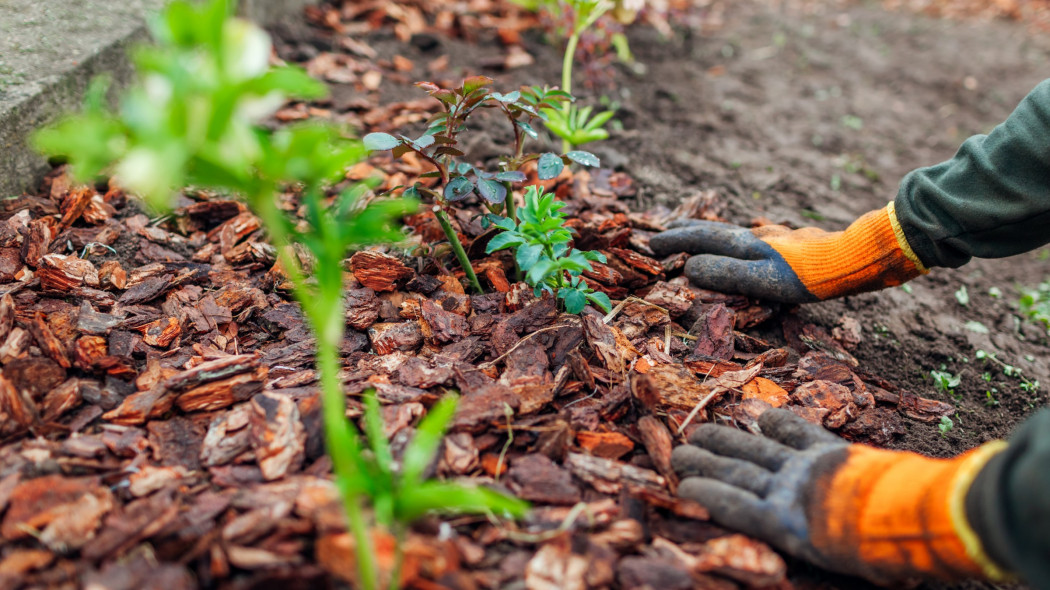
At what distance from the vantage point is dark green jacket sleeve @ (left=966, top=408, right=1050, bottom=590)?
104 cm

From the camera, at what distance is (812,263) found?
2119 mm

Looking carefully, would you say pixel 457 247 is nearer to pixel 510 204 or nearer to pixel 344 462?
pixel 510 204

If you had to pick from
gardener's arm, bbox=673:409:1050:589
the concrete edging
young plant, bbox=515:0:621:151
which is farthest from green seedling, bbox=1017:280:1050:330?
the concrete edging

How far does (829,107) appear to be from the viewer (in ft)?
12.6

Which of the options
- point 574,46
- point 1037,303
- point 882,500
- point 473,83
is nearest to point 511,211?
point 473,83

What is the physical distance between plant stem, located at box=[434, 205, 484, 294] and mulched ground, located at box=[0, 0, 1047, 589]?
54 millimetres

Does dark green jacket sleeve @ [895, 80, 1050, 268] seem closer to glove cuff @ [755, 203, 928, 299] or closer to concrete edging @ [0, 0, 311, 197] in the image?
glove cuff @ [755, 203, 928, 299]

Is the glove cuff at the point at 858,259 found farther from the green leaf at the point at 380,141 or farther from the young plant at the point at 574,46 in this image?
the green leaf at the point at 380,141

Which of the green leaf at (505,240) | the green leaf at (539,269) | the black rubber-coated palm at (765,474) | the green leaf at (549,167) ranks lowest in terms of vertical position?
the black rubber-coated palm at (765,474)

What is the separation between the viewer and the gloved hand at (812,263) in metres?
2.07

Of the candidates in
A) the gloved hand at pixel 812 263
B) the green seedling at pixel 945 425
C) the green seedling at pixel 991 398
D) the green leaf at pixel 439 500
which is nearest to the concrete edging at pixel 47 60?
the green leaf at pixel 439 500

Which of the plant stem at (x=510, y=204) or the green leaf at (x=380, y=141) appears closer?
the green leaf at (x=380, y=141)

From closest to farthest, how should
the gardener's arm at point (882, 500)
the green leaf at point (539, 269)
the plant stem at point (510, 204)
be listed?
the gardener's arm at point (882, 500) → the green leaf at point (539, 269) → the plant stem at point (510, 204)

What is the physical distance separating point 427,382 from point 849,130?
3.18 metres
